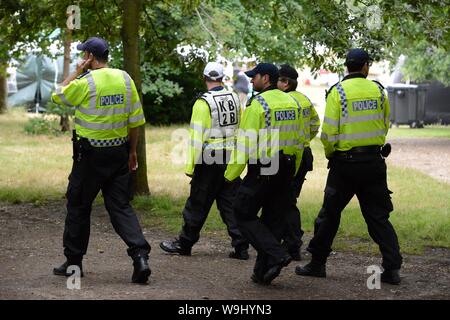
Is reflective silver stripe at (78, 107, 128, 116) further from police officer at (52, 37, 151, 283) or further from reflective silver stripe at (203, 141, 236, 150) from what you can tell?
reflective silver stripe at (203, 141, 236, 150)

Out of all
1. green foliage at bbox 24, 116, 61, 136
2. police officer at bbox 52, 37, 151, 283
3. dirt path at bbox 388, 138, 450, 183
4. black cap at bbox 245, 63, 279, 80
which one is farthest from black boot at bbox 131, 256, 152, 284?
green foliage at bbox 24, 116, 61, 136

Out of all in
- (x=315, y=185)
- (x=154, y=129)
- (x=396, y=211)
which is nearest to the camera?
(x=396, y=211)

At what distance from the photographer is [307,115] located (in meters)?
9.14

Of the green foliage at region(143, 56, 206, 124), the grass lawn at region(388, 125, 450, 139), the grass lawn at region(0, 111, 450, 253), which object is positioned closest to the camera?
the grass lawn at region(0, 111, 450, 253)

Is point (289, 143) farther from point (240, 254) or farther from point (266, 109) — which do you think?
point (240, 254)

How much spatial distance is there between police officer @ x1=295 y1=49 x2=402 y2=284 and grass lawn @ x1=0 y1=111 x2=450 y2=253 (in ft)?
6.81

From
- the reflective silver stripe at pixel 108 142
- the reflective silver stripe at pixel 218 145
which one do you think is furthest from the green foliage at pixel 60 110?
the reflective silver stripe at pixel 108 142

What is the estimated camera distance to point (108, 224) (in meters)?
11.9

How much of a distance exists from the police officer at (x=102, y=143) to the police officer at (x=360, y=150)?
5.61 feet

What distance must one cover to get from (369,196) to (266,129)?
1.21 meters

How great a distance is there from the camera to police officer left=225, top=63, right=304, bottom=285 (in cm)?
769
